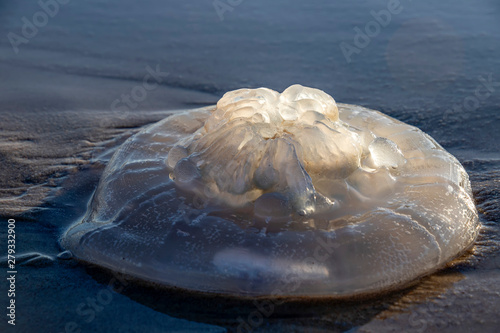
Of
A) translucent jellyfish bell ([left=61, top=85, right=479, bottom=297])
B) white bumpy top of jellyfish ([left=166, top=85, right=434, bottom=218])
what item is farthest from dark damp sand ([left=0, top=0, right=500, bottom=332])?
white bumpy top of jellyfish ([left=166, top=85, right=434, bottom=218])

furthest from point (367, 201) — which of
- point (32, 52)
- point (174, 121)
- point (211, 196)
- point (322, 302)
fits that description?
point (32, 52)

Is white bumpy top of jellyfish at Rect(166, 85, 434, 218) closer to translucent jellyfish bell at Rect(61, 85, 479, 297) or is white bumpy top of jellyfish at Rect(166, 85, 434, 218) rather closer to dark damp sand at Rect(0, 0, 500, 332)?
translucent jellyfish bell at Rect(61, 85, 479, 297)

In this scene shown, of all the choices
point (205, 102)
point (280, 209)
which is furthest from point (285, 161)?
point (205, 102)

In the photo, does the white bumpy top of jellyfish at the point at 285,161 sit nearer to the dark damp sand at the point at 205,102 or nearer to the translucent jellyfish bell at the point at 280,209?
the translucent jellyfish bell at the point at 280,209

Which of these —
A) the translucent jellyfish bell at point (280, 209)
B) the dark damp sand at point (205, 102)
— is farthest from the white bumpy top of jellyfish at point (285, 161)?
the dark damp sand at point (205, 102)

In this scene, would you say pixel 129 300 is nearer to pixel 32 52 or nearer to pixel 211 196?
pixel 211 196

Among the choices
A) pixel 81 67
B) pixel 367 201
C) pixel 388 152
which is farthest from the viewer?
pixel 81 67

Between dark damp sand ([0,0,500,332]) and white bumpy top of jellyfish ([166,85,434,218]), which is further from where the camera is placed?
→ white bumpy top of jellyfish ([166,85,434,218])
